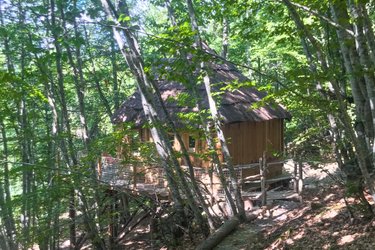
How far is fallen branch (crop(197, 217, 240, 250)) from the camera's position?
300 inches

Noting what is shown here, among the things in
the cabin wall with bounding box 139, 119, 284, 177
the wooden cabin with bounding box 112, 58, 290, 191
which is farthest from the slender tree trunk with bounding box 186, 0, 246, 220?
the cabin wall with bounding box 139, 119, 284, 177

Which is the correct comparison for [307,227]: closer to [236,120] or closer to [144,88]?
[144,88]

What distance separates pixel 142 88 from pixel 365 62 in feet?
14.2

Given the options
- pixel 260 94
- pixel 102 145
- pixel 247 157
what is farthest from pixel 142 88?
pixel 260 94

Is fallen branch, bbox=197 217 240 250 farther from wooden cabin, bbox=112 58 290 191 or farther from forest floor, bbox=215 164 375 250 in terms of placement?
wooden cabin, bbox=112 58 290 191

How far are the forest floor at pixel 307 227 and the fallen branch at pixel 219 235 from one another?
0.43 feet

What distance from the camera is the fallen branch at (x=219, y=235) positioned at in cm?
763

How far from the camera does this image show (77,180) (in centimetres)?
739

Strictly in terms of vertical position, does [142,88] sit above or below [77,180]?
→ above

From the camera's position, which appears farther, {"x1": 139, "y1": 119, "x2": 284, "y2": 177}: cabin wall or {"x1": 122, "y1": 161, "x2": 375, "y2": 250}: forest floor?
{"x1": 139, "y1": 119, "x2": 284, "y2": 177}: cabin wall

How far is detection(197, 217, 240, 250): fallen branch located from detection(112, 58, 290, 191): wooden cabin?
3711 mm

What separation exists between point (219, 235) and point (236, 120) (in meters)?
5.12

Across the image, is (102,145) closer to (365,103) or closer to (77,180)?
(77,180)

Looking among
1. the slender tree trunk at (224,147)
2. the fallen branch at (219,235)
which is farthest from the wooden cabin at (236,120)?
the fallen branch at (219,235)
